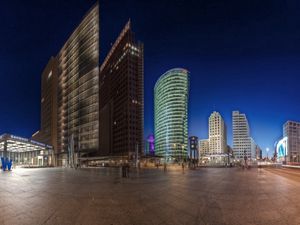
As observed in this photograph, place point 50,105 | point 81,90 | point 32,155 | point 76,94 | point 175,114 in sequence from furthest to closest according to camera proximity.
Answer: point 175,114
point 50,105
point 76,94
point 81,90
point 32,155

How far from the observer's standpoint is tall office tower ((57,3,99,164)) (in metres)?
106

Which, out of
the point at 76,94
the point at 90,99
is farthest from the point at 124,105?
the point at 76,94

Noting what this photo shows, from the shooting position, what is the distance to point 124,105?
12350 centimetres

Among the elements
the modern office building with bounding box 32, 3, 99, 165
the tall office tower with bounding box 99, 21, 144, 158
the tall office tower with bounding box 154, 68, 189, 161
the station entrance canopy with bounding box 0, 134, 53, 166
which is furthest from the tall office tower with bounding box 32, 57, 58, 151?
the tall office tower with bounding box 154, 68, 189, 161

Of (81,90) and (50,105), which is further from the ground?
(81,90)

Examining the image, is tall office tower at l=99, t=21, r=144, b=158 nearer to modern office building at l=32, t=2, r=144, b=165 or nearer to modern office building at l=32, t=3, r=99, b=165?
modern office building at l=32, t=2, r=144, b=165

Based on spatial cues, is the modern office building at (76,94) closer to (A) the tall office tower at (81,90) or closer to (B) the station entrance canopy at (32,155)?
(A) the tall office tower at (81,90)

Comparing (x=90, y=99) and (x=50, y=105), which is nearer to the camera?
(x=90, y=99)

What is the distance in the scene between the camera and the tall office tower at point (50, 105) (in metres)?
134

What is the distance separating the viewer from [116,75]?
5438 inches

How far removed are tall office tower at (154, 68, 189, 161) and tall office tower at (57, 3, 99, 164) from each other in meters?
72.4

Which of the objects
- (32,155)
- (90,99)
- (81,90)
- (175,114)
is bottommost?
(32,155)

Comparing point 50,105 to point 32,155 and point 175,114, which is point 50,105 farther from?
point 175,114

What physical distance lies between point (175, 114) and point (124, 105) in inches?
2329
